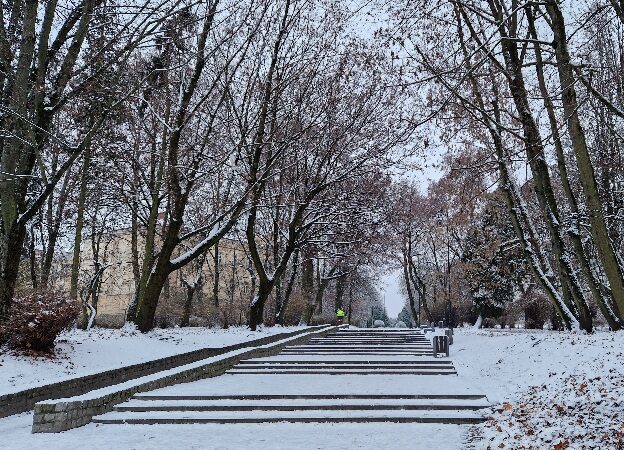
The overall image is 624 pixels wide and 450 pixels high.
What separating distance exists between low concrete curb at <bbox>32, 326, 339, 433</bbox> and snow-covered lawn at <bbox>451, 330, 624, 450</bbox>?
16.7 ft

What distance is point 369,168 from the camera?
23.2 m

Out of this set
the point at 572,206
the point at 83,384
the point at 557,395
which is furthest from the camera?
the point at 572,206

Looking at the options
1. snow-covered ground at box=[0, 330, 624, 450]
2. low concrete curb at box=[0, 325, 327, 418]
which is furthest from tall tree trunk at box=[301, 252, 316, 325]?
snow-covered ground at box=[0, 330, 624, 450]

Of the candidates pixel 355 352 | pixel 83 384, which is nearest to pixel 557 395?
pixel 83 384

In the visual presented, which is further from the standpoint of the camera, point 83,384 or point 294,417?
point 83,384

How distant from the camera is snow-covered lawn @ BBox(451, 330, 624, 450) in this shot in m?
6.00

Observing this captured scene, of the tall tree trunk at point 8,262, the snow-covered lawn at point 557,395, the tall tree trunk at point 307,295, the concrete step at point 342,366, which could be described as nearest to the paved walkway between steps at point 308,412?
the snow-covered lawn at point 557,395

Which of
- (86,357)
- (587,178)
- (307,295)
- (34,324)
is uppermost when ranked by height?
(587,178)

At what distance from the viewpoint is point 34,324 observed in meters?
11.1

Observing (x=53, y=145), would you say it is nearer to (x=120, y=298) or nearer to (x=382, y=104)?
(x=382, y=104)

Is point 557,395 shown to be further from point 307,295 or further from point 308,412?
point 307,295

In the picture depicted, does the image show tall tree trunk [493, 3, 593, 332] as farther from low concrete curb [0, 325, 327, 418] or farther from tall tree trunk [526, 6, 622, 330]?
low concrete curb [0, 325, 327, 418]

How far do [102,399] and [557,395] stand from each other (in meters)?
6.38

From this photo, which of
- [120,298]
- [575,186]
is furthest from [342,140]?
[120,298]
